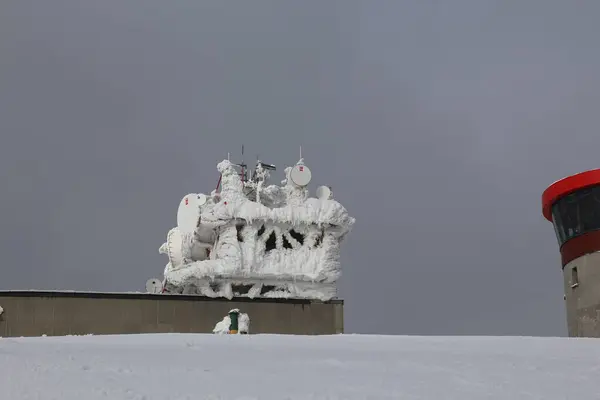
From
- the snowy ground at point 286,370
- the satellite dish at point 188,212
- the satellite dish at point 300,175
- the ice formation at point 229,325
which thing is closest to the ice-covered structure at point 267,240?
the satellite dish at point 300,175

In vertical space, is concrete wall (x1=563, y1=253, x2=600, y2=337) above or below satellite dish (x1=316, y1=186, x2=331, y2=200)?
below

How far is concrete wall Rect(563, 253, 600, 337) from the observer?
92.4 ft

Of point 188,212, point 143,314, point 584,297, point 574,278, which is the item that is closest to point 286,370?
point 143,314

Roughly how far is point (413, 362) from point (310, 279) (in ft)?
61.5

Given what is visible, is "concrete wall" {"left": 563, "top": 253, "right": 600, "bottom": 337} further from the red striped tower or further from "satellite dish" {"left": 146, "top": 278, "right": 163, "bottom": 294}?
"satellite dish" {"left": 146, "top": 278, "right": 163, "bottom": 294}

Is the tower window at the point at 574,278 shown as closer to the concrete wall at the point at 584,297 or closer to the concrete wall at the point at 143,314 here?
the concrete wall at the point at 584,297

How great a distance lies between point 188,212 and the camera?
1441 inches

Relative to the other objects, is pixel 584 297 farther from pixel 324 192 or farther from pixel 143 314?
pixel 143 314

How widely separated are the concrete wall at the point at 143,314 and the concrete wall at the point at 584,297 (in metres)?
8.41

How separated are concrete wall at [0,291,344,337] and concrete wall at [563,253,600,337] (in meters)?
8.41

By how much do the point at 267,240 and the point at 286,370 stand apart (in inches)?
806

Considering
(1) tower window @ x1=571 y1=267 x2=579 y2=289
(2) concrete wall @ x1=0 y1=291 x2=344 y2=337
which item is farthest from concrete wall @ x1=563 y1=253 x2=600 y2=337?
(2) concrete wall @ x1=0 y1=291 x2=344 y2=337

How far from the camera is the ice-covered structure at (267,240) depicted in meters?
31.3

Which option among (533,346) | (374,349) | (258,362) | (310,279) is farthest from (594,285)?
(258,362)
